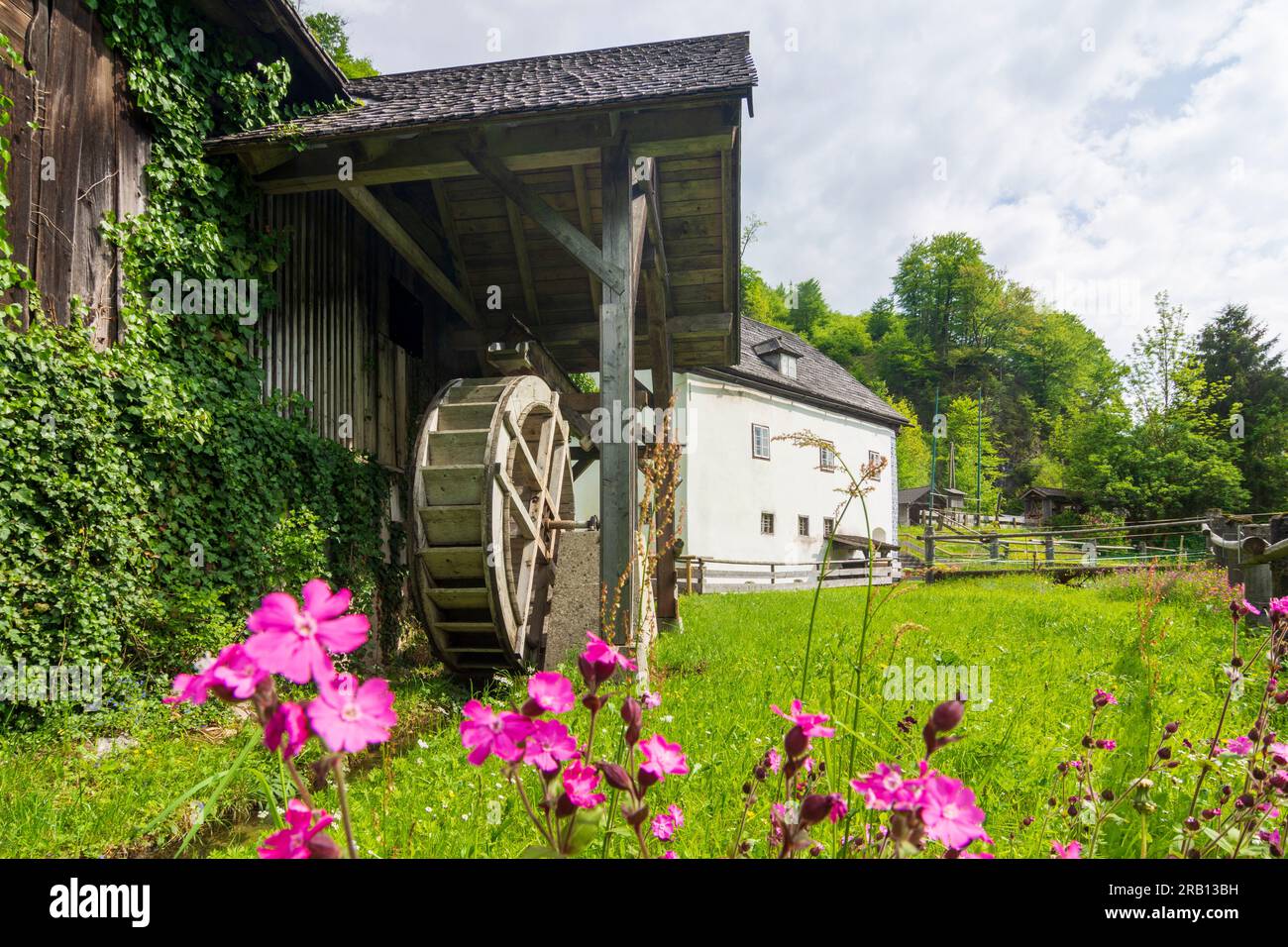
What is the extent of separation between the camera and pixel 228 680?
61 cm

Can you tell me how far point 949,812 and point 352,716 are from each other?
22.4 inches

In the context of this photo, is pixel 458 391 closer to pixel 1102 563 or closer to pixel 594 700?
pixel 594 700

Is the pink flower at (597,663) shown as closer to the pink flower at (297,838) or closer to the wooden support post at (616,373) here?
the pink flower at (297,838)

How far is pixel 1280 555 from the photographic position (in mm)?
5215

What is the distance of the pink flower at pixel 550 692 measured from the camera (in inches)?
29.9

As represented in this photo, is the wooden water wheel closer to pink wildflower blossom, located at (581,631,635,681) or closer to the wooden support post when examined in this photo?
the wooden support post

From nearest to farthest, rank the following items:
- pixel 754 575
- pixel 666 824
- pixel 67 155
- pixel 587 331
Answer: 1. pixel 666 824
2. pixel 67 155
3. pixel 587 331
4. pixel 754 575

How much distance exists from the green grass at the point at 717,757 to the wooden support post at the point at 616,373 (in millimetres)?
991

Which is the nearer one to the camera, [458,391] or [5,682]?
[5,682]

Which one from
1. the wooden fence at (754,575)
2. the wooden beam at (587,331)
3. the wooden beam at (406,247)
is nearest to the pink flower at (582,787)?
the wooden beam at (406,247)

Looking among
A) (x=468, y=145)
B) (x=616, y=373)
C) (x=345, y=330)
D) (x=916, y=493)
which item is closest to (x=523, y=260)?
(x=345, y=330)

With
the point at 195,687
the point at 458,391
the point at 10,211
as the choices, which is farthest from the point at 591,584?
the point at 195,687

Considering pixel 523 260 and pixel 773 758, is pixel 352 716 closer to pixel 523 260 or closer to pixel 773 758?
pixel 773 758
